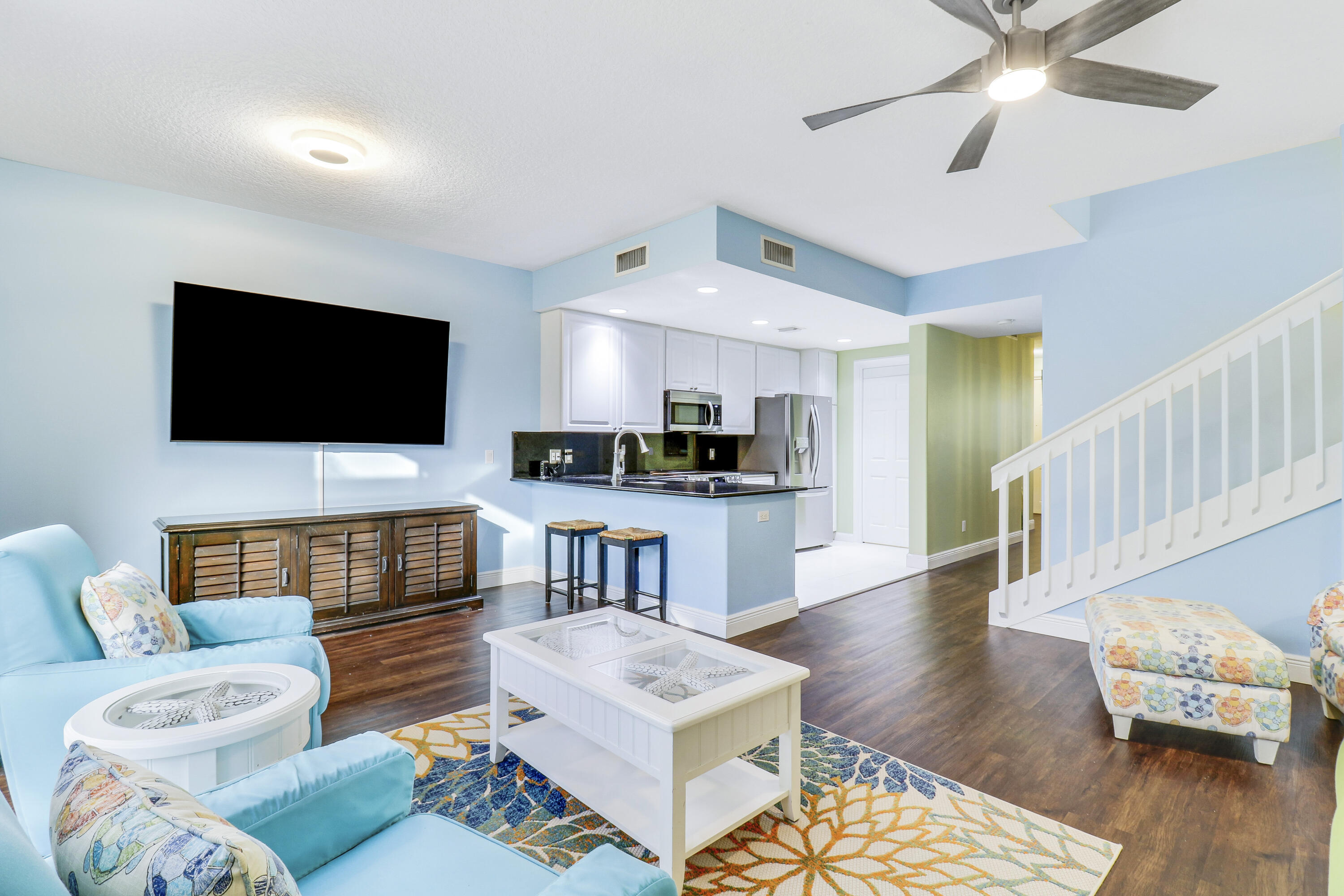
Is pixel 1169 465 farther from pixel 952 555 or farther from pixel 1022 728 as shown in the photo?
pixel 952 555

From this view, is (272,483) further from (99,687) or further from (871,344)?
(871,344)

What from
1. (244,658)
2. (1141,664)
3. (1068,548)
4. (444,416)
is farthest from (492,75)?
(1068,548)

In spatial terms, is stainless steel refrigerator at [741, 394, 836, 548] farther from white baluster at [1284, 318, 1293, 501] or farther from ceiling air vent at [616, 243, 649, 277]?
white baluster at [1284, 318, 1293, 501]

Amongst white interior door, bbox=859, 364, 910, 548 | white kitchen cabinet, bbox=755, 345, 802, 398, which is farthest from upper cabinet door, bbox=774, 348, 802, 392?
white interior door, bbox=859, 364, 910, 548

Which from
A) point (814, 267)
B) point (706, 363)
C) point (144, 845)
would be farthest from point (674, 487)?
point (144, 845)

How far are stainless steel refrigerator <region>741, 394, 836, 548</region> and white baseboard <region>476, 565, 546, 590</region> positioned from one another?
2792mm

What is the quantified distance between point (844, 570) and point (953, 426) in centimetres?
191

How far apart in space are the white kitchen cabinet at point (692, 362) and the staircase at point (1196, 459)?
9.65 ft

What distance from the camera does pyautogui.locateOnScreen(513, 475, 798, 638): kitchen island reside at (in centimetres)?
396

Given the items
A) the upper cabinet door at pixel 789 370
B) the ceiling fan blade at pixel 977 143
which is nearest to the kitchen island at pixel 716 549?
the ceiling fan blade at pixel 977 143

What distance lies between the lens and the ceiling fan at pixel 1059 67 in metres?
1.89

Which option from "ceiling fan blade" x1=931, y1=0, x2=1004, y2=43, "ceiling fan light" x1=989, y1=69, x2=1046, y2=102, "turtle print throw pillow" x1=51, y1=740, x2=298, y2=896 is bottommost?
"turtle print throw pillow" x1=51, y1=740, x2=298, y2=896

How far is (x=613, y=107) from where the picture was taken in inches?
109

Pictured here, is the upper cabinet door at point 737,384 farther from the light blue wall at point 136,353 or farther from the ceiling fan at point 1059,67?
the ceiling fan at point 1059,67
